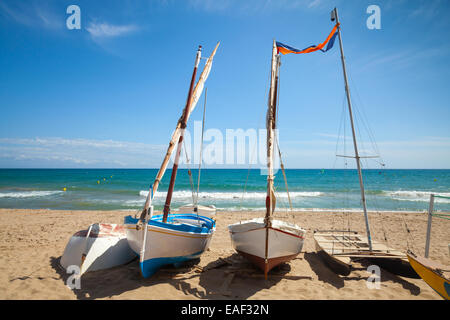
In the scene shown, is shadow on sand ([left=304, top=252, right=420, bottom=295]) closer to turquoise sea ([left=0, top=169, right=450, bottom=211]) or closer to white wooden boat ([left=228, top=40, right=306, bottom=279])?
white wooden boat ([left=228, top=40, right=306, bottom=279])

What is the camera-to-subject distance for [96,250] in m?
7.64

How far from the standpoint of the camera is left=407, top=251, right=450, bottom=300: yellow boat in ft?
17.5

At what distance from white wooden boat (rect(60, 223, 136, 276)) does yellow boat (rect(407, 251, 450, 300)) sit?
9.31 metres

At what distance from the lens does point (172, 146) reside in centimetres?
806

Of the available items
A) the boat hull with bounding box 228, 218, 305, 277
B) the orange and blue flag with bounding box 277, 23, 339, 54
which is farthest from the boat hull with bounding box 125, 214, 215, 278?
the orange and blue flag with bounding box 277, 23, 339, 54

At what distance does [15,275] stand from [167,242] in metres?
4.90

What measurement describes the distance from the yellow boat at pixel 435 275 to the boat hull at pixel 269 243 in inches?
122

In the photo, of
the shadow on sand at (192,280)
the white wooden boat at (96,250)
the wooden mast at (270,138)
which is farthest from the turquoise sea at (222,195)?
the white wooden boat at (96,250)

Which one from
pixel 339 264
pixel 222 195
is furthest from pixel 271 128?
pixel 222 195

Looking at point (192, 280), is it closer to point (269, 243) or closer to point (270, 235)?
point (269, 243)

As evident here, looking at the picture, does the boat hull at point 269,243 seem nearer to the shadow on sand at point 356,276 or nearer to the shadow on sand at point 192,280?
the shadow on sand at point 192,280
